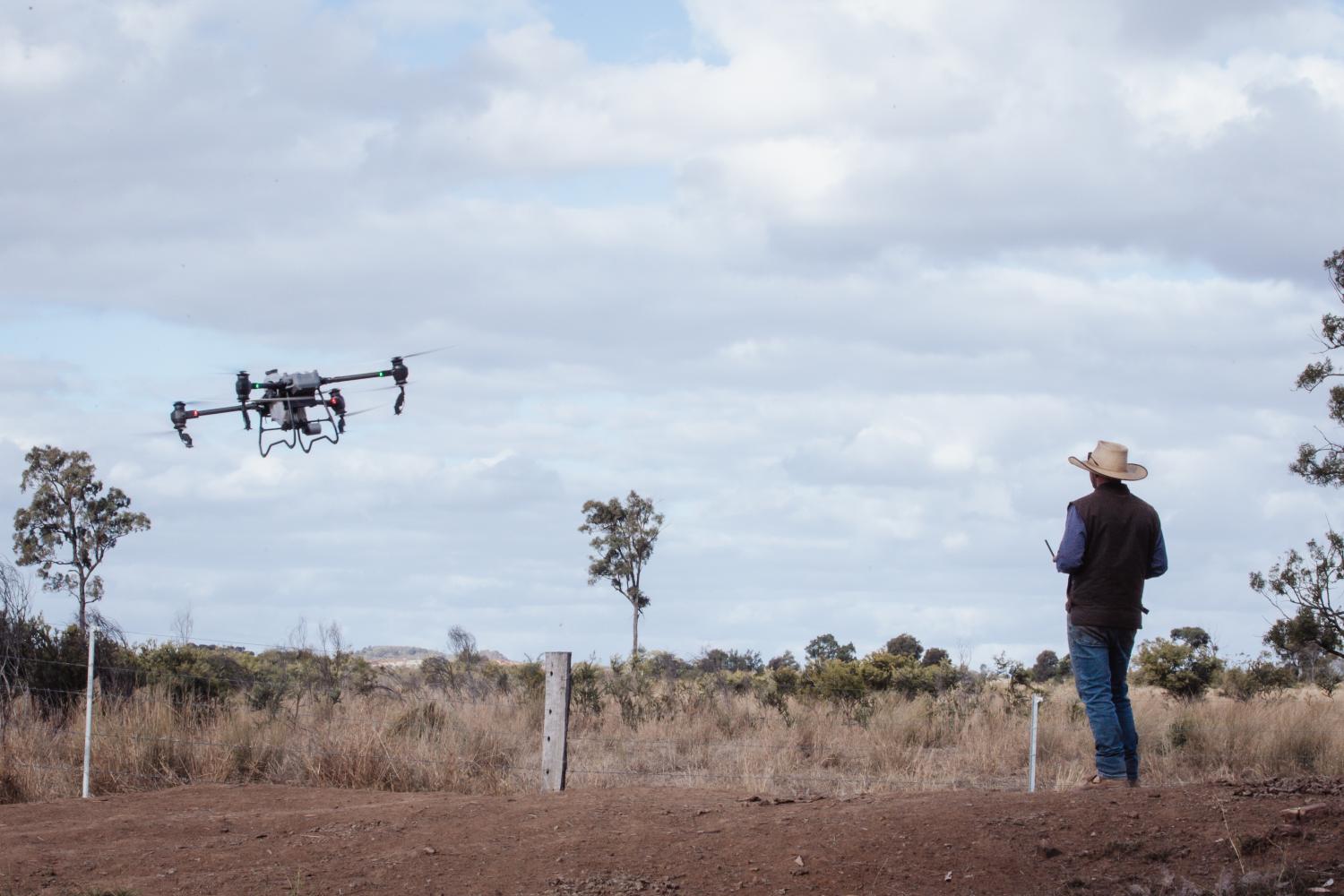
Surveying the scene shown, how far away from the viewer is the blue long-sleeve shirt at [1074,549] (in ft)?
26.4

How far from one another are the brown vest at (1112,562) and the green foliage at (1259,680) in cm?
1303

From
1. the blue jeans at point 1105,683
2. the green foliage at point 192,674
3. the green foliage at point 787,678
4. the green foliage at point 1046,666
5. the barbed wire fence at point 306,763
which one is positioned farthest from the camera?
the green foliage at point 1046,666

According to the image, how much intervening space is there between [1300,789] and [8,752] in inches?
434

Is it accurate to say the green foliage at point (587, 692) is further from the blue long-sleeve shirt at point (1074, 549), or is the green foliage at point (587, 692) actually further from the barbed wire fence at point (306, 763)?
the blue long-sleeve shirt at point (1074, 549)

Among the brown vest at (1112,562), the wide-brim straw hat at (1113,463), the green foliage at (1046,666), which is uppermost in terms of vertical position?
the wide-brim straw hat at (1113,463)

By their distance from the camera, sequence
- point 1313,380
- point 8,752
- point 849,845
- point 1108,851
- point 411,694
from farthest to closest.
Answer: point 411,694
point 1313,380
point 8,752
point 849,845
point 1108,851

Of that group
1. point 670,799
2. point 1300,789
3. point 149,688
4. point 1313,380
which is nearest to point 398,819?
point 670,799

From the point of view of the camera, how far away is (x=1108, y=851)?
6.60 metres

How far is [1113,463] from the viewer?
27.2 feet

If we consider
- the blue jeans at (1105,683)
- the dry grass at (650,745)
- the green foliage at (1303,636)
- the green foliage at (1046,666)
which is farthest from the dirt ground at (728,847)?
the green foliage at (1046,666)

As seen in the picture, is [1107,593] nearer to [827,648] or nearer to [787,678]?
[787,678]

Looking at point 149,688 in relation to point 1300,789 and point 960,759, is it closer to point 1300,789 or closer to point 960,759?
point 960,759

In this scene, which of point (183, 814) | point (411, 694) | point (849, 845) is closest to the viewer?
point (849, 845)

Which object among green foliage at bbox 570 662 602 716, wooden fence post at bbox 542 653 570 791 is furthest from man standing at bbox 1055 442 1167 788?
green foliage at bbox 570 662 602 716
